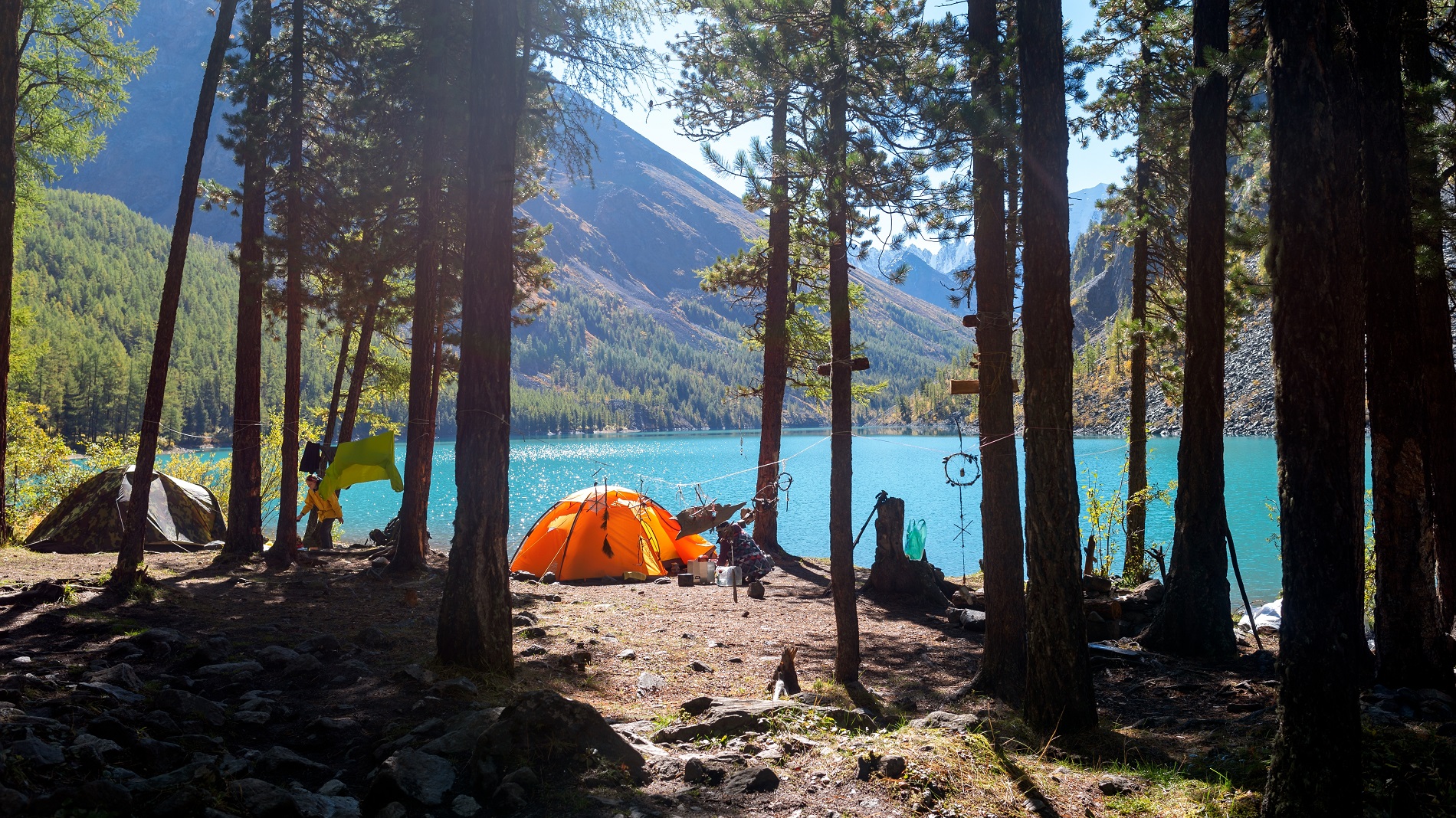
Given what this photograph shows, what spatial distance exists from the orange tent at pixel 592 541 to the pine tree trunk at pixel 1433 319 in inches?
401

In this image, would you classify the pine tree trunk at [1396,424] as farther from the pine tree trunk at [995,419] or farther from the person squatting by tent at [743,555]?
the person squatting by tent at [743,555]

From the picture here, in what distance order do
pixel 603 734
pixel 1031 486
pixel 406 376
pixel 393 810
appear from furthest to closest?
pixel 406 376 → pixel 1031 486 → pixel 603 734 → pixel 393 810

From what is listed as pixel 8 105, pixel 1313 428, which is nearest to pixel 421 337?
pixel 8 105

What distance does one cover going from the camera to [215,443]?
88125 millimetres

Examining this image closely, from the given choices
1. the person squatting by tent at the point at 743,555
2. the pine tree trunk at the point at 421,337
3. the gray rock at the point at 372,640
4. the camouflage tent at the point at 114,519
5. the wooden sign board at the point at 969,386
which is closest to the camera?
the gray rock at the point at 372,640

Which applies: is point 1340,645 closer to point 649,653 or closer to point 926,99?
point 926,99

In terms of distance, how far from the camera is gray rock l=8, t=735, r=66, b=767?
3.20m

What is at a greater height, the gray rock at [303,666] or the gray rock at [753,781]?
the gray rock at [303,666]

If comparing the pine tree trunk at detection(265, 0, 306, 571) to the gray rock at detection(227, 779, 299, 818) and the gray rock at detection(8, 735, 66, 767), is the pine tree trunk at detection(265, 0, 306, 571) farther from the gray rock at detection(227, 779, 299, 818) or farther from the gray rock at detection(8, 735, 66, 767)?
the gray rock at detection(227, 779, 299, 818)

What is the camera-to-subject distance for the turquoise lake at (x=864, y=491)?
20.0 m

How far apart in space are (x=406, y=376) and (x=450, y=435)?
14168 cm

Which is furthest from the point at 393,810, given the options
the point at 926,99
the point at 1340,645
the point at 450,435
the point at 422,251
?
the point at 450,435

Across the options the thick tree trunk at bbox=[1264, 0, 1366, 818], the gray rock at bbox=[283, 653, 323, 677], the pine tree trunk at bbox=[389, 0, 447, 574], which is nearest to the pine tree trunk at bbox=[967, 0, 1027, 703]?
the thick tree trunk at bbox=[1264, 0, 1366, 818]

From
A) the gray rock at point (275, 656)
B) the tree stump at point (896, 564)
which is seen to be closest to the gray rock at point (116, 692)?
the gray rock at point (275, 656)
